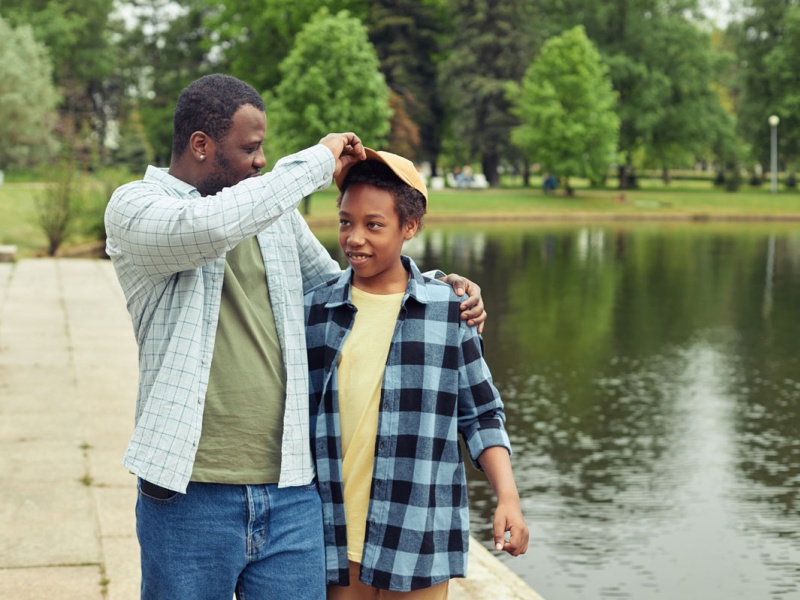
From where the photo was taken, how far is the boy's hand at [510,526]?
8.51 ft

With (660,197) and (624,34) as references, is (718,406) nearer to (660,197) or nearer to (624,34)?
(660,197)

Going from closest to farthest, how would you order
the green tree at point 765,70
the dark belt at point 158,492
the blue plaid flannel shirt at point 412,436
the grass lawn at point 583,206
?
1. the dark belt at point 158,492
2. the blue plaid flannel shirt at point 412,436
3. the grass lawn at point 583,206
4. the green tree at point 765,70

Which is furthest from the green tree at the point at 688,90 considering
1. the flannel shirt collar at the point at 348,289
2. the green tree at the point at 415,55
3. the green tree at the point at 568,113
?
the flannel shirt collar at the point at 348,289

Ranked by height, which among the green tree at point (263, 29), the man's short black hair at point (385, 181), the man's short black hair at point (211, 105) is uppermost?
the green tree at point (263, 29)

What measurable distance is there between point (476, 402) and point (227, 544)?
0.64m

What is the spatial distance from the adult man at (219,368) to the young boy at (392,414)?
0.32 feet

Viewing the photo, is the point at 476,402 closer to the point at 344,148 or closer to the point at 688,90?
the point at 344,148

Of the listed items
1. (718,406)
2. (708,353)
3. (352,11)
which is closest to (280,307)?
(718,406)

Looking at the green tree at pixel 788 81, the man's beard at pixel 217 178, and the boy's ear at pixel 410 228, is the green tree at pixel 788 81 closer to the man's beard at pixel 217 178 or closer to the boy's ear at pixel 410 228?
the boy's ear at pixel 410 228

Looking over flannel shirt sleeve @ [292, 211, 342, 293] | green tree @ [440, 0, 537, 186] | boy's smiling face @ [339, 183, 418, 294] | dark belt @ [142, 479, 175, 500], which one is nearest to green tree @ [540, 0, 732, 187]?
green tree @ [440, 0, 537, 186]

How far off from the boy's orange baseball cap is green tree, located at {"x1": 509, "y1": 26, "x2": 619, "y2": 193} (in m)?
48.5

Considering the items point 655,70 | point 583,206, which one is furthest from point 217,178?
point 655,70

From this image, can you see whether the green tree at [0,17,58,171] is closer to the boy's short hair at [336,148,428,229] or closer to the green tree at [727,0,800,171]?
the green tree at [727,0,800,171]

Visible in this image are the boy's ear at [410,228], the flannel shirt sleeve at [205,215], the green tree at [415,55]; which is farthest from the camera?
the green tree at [415,55]
